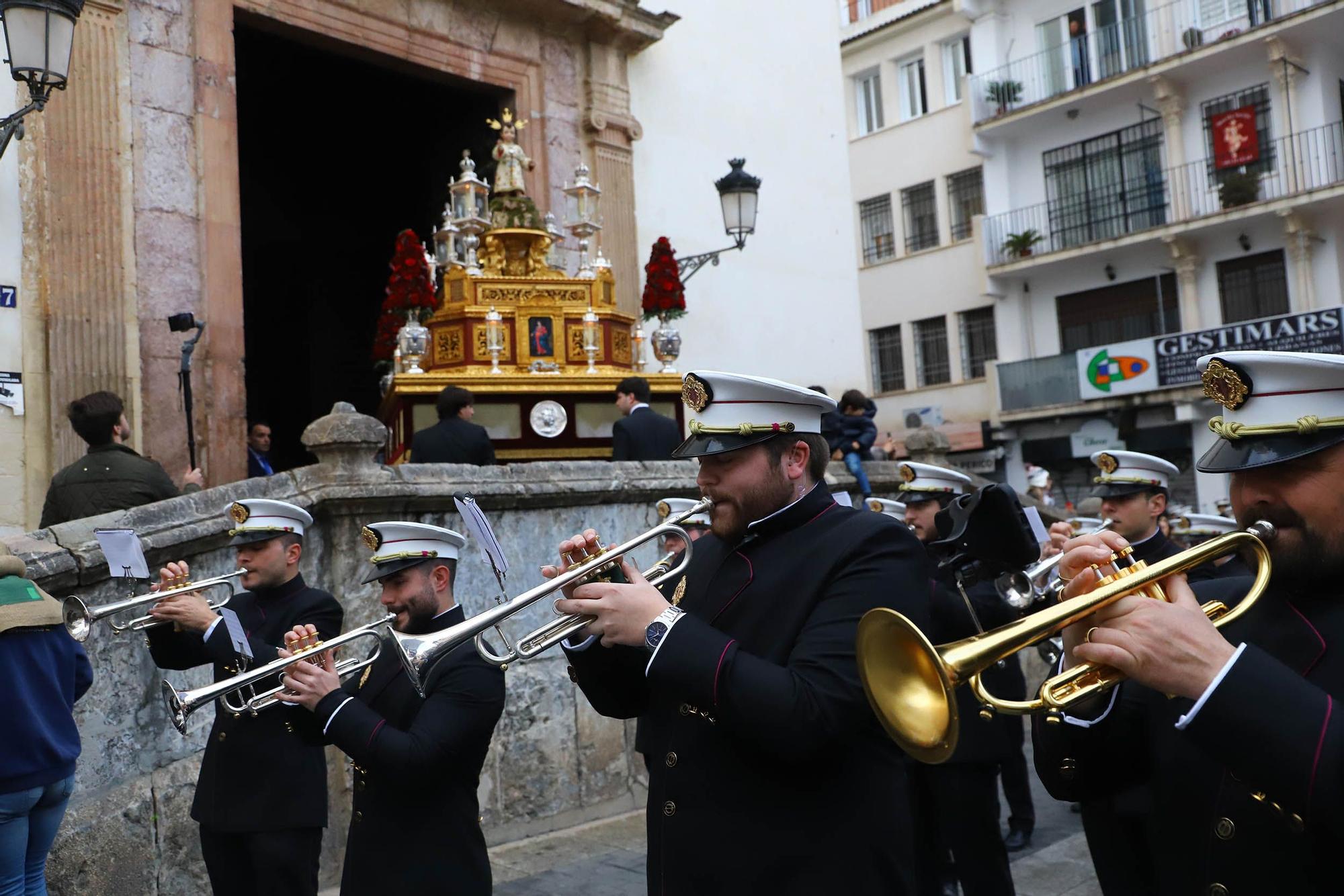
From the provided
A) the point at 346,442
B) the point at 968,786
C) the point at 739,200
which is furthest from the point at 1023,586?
the point at 739,200

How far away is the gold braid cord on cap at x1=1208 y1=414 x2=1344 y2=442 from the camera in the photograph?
2.23m

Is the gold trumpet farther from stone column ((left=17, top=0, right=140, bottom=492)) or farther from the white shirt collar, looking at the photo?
stone column ((left=17, top=0, right=140, bottom=492))

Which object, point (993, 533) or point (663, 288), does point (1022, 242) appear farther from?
point (993, 533)

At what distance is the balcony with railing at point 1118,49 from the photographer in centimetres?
2512

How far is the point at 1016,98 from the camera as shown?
2827 centimetres

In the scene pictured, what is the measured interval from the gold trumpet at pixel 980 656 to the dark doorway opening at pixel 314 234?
1596cm

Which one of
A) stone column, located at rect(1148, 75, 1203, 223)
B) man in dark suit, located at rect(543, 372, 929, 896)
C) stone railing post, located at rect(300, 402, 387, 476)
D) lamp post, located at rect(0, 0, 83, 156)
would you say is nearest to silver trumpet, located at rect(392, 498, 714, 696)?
man in dark suit, located at rect(543, 372, 929, 896)

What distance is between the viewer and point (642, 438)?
885 cm

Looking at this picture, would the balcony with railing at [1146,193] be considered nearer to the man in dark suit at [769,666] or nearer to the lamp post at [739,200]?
the lamp post at [739,200]

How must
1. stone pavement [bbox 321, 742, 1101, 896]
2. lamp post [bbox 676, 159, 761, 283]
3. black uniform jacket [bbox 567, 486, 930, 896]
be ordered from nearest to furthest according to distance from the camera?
black uniform jacket [bbox 567, 486, 930, 896] < stone pavement [bbox 321, 742, 1101, 896] < lamp post [bbox 676, 159, 761, 283]

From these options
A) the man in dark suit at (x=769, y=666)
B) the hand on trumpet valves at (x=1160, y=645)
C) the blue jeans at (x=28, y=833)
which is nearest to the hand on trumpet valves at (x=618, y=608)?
the man in dark suit at (x=769, y=666)

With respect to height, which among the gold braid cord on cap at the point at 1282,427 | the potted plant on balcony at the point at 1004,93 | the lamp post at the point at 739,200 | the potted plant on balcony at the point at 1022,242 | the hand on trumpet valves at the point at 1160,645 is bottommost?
the hand on trumpet valves at the point at 1160,645

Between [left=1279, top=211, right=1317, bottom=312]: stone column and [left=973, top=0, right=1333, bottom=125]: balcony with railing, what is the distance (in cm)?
388

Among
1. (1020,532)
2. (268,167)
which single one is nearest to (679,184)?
(268,167)
